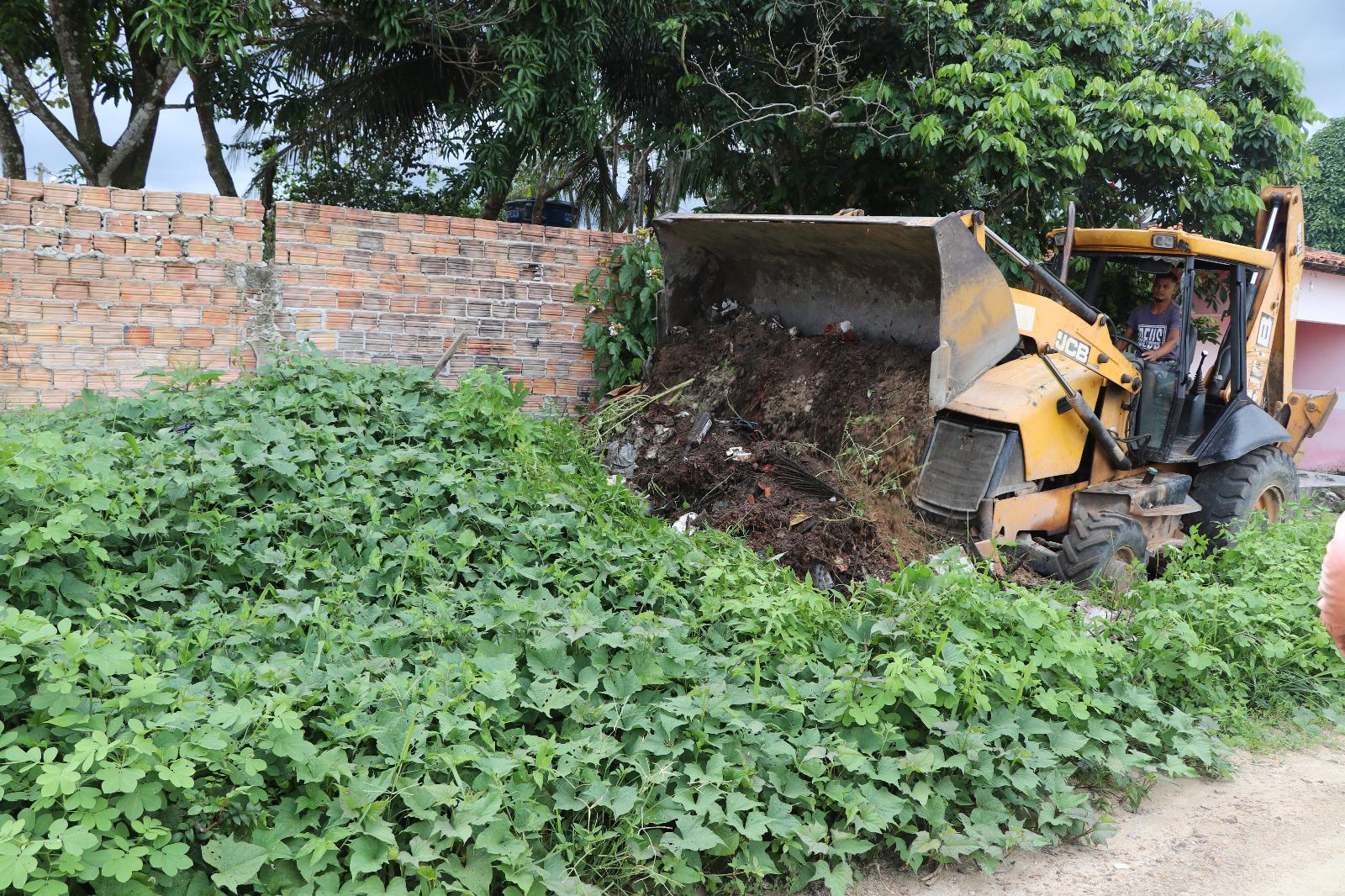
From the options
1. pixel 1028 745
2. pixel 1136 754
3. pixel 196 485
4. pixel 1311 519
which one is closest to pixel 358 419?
pixel 196 485

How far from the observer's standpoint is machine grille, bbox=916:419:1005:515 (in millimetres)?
5594

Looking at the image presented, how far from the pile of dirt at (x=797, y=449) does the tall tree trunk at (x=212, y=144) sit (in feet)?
24.0

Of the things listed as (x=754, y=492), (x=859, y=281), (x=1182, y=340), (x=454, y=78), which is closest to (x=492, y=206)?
(x=454, y=78)

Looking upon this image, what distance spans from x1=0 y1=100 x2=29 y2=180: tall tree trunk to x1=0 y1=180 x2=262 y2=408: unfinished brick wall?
5269 millimetres

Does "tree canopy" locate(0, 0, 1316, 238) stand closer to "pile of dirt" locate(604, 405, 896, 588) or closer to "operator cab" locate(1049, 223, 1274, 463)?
"operator cab" locate(1049, 223, 1274, 463)

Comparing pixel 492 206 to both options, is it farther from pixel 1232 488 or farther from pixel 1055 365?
pixel 1232 488

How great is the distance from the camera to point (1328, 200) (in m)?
27.6

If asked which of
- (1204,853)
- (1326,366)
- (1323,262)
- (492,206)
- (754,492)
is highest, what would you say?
(1323,262)

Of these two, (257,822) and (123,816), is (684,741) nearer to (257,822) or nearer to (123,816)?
(257,822)

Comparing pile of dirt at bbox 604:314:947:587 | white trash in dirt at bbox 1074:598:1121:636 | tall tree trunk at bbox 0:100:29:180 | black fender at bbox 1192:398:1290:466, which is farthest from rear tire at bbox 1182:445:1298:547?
tall tree trunk at bbox 0:100:29:180

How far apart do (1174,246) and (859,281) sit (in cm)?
206

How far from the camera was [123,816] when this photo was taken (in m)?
A: 2.68

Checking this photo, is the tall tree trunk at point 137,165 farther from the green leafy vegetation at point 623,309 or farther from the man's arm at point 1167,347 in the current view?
the man's arm at point 1167,347

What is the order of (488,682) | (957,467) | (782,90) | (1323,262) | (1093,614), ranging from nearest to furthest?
(488,682) < (1093,614) < (957,467) < (782,90) < (1323,262)
